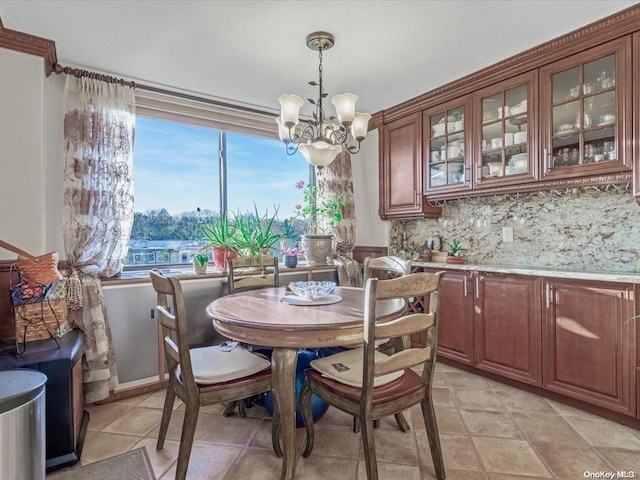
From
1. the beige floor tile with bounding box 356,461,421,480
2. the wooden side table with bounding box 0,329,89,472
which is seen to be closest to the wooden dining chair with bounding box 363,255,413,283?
the beige floor tile with bounding box 356,461,421,480

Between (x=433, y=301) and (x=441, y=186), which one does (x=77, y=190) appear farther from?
(x=441, y=186)

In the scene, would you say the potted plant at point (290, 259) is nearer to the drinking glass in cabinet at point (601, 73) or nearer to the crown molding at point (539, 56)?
the crown molding at point (539, 56)

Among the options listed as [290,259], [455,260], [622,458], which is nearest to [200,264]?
[290,259]

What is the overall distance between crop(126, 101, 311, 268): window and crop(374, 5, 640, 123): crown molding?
66.9 inches

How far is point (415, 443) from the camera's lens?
2047 millimetres

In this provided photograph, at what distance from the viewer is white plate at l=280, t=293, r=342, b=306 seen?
2.02 m

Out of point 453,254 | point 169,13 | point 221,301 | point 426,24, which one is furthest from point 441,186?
point 169,13

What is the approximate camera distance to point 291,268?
3521 mm

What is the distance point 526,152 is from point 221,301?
2.46 metres

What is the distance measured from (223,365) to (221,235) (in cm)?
157

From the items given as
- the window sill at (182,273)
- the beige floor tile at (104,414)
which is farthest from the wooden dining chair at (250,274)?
the beige floor tile at (104,414)

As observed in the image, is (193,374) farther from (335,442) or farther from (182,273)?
(182,273)

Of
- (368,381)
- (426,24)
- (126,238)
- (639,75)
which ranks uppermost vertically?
(426,24)

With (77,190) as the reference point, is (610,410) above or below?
below
